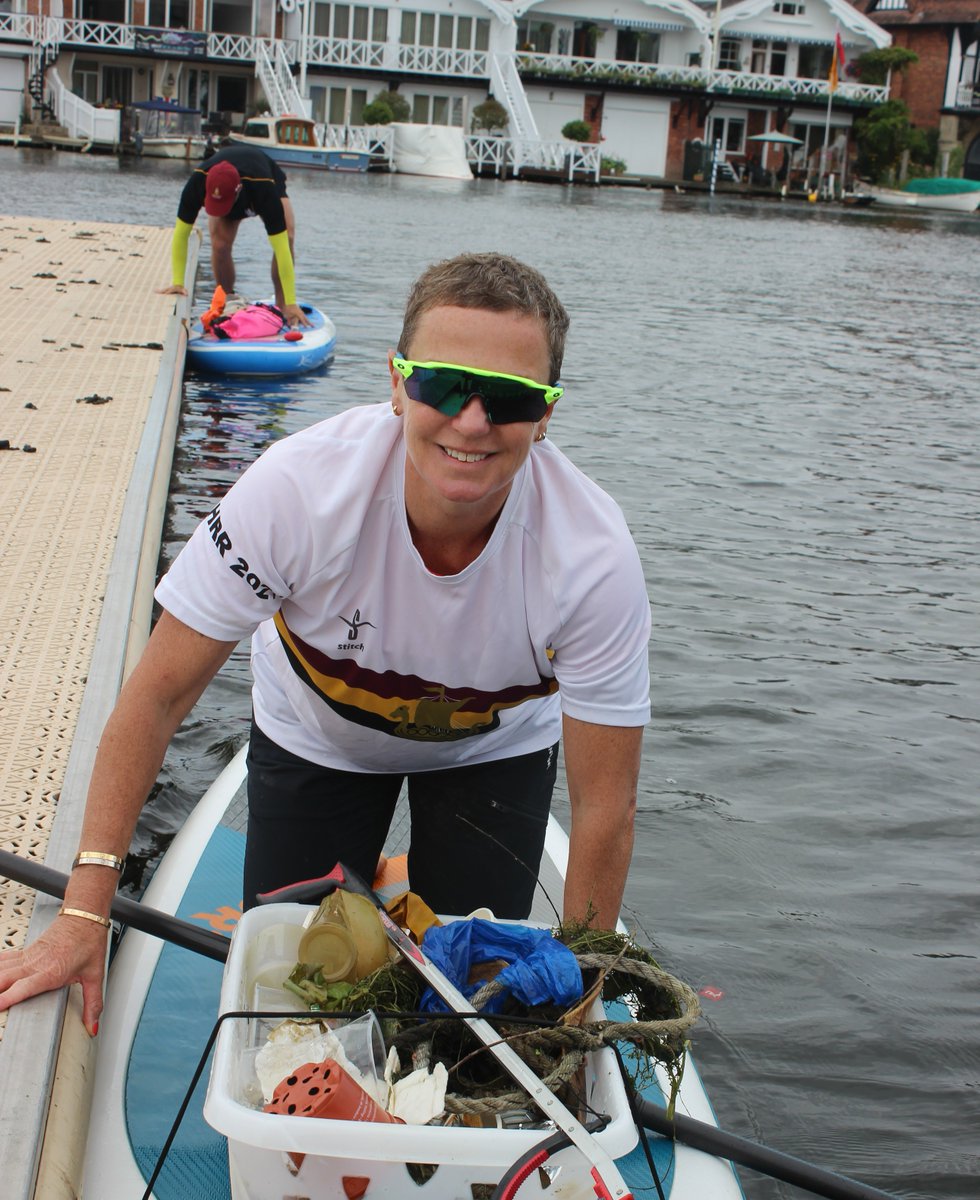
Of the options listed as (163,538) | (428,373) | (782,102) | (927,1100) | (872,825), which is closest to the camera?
(428,373)

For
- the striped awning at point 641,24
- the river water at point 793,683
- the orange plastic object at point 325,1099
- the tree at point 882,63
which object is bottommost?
the river water at point 793,683

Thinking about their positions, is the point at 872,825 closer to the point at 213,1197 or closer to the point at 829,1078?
the point at 829,1078

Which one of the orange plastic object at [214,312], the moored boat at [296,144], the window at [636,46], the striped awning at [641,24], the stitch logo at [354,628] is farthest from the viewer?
the window at [636,46]

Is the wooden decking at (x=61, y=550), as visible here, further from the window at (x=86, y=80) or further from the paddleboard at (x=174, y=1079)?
the window at (x=86, y=80)

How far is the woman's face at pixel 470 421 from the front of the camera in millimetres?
2789

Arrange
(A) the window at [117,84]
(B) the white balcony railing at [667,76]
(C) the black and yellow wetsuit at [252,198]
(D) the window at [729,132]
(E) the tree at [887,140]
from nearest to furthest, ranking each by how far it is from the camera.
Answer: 1. (C) the black and yellow wetsuit at [252,198]
2. (A) the window at [117,84]
3. (B) the white balcony railing at [667,76]
4. (E) the tree at [887,140]
5. (D) the window at [729,132]

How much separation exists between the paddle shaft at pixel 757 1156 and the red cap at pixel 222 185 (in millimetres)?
11996

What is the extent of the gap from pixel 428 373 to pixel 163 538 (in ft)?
20.1

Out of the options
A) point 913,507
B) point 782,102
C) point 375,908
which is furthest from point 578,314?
point 782,102

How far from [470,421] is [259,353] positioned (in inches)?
435

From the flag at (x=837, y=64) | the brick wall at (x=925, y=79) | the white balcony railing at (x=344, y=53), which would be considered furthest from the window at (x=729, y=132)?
the white balcony railing at (x=344, y=53)

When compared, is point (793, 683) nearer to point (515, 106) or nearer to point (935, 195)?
point (515, 106)

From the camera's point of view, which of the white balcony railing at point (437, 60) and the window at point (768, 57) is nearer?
the white balcony railing at point (437, 60)

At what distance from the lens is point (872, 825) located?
20.1 ft
